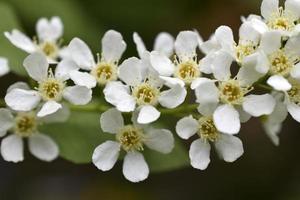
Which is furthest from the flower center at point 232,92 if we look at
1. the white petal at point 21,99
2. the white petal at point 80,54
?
the white petal at point 21,99

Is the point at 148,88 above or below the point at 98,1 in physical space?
below

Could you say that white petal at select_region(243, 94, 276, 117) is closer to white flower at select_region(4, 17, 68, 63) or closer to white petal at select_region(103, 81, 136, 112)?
white petal at select_region(103, 81, 136, 112)

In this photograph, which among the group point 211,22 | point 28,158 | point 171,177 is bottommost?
point 171,177

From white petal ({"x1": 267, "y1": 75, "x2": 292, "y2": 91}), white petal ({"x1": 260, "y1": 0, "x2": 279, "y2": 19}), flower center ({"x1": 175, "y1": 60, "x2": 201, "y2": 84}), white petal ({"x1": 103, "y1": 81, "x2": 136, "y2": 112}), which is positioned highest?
white petal ({"x1": 260, "y1": 0, "x2": 279, "y2": 19})

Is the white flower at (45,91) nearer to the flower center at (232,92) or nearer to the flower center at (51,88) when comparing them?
the flower center at (51,88)

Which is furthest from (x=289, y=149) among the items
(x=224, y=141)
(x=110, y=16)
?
(x=224, y=141)

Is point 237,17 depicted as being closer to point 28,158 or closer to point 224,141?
point 28,158

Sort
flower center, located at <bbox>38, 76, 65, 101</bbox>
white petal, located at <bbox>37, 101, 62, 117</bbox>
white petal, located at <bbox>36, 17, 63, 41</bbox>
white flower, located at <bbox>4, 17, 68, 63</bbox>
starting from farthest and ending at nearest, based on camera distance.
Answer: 1. white petal, located at <bbox>36, 17, 63, 41</bbox>
2. white flower, located at <bbox>4, 17, 68, 63</bbox>
3. flower center, located at <bbox>38, 76, 65, 101</bbox>
4. white petal, located at <bbox>37, 101, 62, 117</bbox>

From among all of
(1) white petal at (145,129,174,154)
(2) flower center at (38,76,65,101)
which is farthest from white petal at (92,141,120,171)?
(2) flower center at (38,76,65,101)
